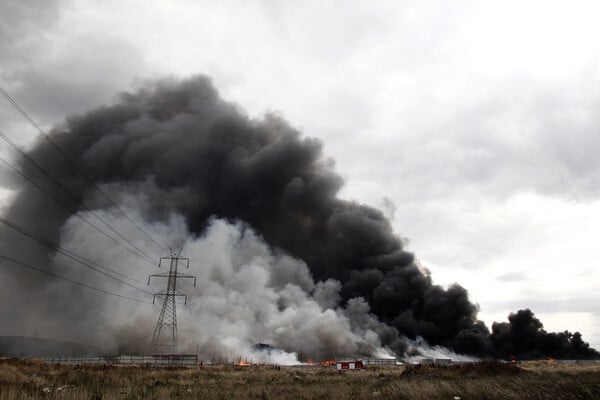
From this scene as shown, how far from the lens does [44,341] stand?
156m

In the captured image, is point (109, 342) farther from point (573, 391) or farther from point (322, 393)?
point (573, 391)

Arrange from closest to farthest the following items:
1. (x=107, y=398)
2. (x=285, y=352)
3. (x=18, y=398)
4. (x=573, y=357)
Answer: (x=18, y=398) < (x=107, y=398) < (x=285, y=352) < (x=573, y=357)

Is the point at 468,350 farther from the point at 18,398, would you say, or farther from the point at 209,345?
the point at 18,398

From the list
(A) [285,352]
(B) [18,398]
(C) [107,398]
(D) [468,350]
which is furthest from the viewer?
(D) [468,350]

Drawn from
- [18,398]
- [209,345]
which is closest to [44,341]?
[209,345]

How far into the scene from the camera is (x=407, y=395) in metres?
19.4

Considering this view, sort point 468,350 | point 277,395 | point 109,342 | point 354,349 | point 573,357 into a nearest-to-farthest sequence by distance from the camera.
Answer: point 277,395
point 109,342
point 354,349
point 468,350
point 573,357

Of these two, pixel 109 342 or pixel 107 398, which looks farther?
pixel 109 342

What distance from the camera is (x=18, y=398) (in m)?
17.5

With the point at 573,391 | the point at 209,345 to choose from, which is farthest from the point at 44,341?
the point at 573,391

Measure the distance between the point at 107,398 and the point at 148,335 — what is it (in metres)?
91.7

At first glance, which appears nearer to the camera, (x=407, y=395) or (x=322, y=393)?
(x=407, y=395)

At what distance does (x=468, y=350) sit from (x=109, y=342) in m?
109

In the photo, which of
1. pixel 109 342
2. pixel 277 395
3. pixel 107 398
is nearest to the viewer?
pixel 107 398
